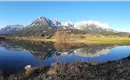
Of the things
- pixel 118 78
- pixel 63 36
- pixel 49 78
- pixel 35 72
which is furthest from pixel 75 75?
pixel 63 36

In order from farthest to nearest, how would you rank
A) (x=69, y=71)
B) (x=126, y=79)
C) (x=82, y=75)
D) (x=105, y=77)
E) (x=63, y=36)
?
(x=63, y=36) < (x=69, y=71) < (x=82, y=75) < (x=105, y=77) < (x=126, y=79)

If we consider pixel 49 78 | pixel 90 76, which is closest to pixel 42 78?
pixel 49 78

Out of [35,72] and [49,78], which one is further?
[35,72]

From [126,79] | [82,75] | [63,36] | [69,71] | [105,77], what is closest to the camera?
[126,79]

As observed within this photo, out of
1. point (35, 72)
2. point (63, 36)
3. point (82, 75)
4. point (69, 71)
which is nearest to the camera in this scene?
point (82, 75)

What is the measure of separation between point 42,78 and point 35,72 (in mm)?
3501

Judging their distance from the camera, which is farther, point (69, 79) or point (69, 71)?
point (69, 71)

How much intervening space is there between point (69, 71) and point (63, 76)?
103 centimetres

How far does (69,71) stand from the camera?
12.5 m

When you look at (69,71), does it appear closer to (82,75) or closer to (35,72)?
(82,75)

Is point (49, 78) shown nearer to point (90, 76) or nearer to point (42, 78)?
point (42, 78)

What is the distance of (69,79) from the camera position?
10.9 m

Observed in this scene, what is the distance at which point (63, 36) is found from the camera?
5325 inches

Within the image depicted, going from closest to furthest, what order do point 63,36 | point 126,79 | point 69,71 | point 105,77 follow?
point 126,79
point 105,77
point 69,71
point 63,36
